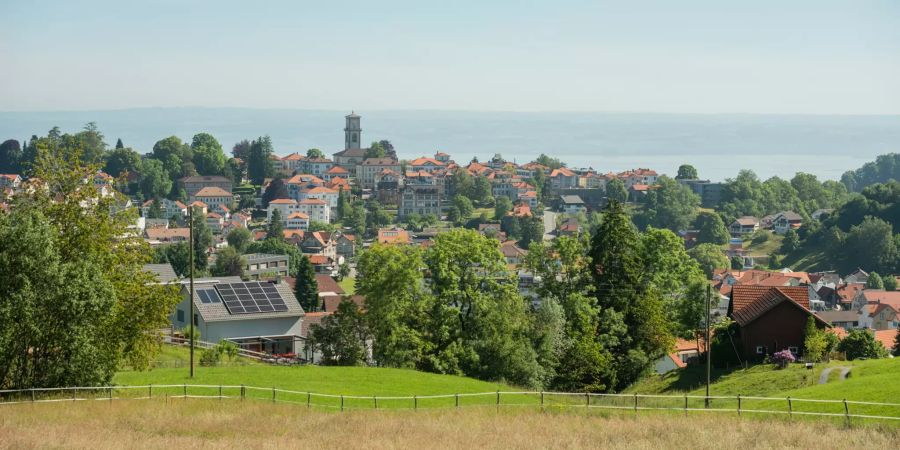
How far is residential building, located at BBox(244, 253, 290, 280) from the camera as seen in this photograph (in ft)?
395

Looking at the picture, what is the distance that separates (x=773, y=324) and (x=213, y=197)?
479 feet

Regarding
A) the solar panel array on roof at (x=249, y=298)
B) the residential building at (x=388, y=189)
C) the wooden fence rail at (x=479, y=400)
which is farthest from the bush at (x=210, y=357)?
the residential building at (x=388, y=189)

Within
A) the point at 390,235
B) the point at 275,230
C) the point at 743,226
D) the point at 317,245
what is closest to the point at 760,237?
the point at 743,226

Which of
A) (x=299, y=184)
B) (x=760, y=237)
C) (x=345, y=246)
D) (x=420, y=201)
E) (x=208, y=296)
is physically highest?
(x=208, y=296)

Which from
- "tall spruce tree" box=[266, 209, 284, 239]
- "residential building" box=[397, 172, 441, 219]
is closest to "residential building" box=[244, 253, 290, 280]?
"tall spruce tree" box=[266, 209, 284, 239]

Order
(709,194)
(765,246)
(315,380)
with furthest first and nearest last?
(709,194), (765,246), (315,380)

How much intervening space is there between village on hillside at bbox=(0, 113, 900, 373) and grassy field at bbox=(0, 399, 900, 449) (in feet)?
23.9

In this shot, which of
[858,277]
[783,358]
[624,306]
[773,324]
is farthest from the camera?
[858,277]

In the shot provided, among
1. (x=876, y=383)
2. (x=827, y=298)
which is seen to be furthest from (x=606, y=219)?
(x=827, y=298)

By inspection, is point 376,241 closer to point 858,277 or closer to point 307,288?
point 307,288

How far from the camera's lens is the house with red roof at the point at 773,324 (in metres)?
38.7

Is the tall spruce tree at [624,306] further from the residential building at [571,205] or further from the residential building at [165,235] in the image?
the residential building at [571,205]

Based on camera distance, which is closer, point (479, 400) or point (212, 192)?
point (479, 400)

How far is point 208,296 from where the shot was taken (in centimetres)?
4372
